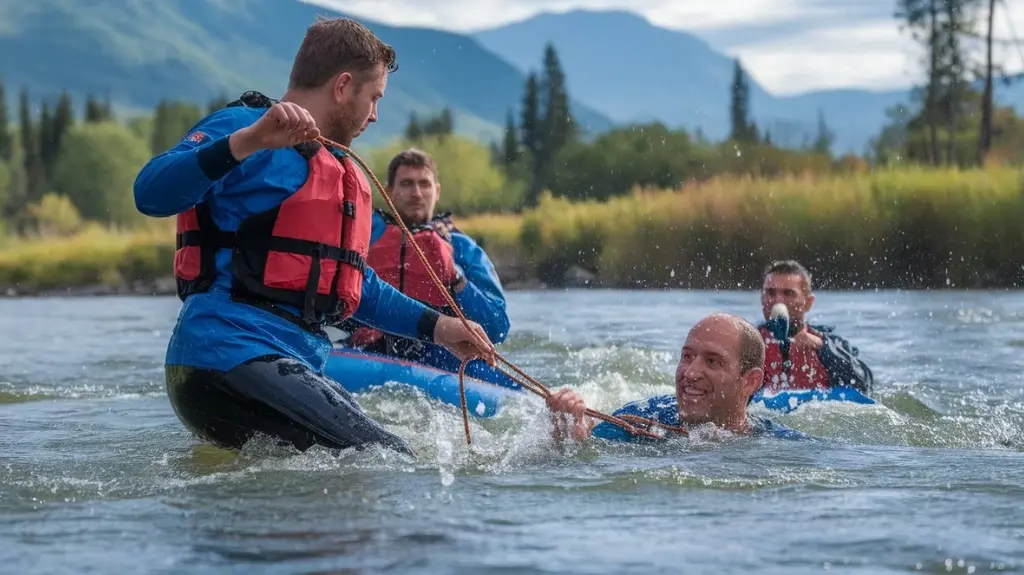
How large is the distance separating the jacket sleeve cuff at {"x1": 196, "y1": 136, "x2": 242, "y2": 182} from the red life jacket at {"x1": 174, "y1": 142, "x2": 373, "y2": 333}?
1.03 feet

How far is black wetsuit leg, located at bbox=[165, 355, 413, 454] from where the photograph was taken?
3.95 meters

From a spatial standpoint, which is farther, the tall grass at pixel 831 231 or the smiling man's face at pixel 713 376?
the tall grass at pixel 831 231

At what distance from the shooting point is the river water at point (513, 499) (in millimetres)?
3420

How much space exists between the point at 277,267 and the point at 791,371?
12.9 feet

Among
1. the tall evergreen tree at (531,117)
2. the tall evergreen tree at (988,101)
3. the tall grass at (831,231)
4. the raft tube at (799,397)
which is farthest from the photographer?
the tall evergreen tree at (531,117)

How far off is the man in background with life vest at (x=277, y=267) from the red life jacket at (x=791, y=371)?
350 centimetres

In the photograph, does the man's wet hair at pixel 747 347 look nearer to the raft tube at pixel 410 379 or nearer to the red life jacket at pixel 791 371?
the raft tube at pixel 410 379

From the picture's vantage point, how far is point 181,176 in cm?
369

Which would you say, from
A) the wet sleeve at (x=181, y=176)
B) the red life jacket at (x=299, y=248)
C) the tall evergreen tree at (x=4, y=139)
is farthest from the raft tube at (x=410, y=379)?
the tall evergreen tree at (x=4, y=139)

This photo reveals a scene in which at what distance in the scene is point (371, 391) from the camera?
21.9 ft

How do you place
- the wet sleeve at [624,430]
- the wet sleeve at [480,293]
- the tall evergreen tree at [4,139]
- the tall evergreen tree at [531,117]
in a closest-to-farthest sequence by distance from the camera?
1. the wet sleeve at [624,430]
2. the wet sleeve at [480,293]
3. the tall evergreen tree at [531,117]
4. the tall evergreen tree at [4,139]

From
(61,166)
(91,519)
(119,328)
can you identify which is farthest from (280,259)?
(61,166)

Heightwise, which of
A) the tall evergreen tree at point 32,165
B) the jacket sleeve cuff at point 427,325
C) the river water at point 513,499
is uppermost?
the tall evergreen tree at point 32,165

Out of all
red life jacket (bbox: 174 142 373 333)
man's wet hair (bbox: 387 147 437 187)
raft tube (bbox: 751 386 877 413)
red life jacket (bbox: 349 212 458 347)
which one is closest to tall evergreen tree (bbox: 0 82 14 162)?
red life jacket (bbox: 349 212 458 347)
